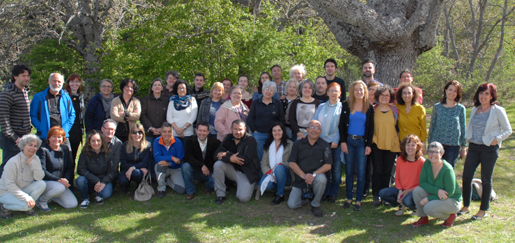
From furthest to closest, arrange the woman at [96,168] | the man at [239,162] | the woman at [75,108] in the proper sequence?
the woman at [75,108] → the man at [239,162] → the woman at [96,168]

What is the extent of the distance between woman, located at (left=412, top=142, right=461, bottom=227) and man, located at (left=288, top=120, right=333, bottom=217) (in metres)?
1.20

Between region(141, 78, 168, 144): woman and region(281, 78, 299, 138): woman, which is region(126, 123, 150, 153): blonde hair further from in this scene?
region(281, 78, 299, 138): woman

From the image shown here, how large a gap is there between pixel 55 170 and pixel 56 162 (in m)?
0.13

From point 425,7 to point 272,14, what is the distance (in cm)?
434

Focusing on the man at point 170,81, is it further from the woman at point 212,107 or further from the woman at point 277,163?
the woman at point 277,163

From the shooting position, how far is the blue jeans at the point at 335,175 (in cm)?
529

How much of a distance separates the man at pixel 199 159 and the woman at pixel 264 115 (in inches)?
27.6

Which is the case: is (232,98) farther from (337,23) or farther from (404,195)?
(404,195)

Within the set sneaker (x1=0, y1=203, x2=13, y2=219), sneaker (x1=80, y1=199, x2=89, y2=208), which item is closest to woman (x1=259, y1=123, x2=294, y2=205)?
sneaker (x1=80, y1=199, x2=89, y2=208)

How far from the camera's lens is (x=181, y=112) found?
Answer: 6207 mm

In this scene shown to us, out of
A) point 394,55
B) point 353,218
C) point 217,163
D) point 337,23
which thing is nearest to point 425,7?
point 394,55

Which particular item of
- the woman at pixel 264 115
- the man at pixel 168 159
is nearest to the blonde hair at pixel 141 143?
the man at pixel 168 159

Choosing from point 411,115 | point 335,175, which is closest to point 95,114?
point 335,175

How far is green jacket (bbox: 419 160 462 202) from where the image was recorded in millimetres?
4332
